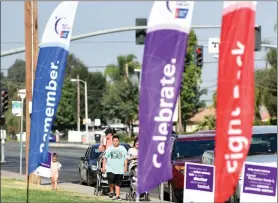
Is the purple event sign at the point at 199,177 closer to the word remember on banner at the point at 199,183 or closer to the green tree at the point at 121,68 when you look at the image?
the word remember on banner at the point at 199,183

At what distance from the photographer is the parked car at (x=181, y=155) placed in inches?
690

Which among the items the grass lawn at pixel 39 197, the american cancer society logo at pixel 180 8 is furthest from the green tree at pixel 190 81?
the american cancer society logo at pixel 180 8

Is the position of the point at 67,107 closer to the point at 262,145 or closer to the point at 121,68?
the point at 121,68

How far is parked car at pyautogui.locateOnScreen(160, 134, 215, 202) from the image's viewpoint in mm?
17531

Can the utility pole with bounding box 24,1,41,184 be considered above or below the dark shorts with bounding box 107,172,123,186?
above

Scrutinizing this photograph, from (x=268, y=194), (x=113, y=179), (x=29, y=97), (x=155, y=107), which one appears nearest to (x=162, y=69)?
(x=155, y=107)

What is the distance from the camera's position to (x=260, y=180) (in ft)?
42.7

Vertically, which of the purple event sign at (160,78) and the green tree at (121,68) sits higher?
the green tree at (121,68)

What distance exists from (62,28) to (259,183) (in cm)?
468

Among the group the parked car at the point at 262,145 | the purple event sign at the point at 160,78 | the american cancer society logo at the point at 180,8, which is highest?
the american cancer society logo at the point at 180,8

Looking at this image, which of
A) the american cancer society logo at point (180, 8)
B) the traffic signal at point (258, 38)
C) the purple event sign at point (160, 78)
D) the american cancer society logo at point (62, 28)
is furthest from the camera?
the traffic signal at point (258, 38)

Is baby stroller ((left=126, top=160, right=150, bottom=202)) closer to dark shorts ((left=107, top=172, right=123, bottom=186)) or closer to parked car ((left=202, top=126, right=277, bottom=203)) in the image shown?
dark shorts ((left=107, top=172, right=123, bottom=186))

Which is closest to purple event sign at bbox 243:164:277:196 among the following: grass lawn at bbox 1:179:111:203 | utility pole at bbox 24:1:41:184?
grass lawn at bbox 1:179:111:203

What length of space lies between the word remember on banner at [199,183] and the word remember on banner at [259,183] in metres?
0.80
